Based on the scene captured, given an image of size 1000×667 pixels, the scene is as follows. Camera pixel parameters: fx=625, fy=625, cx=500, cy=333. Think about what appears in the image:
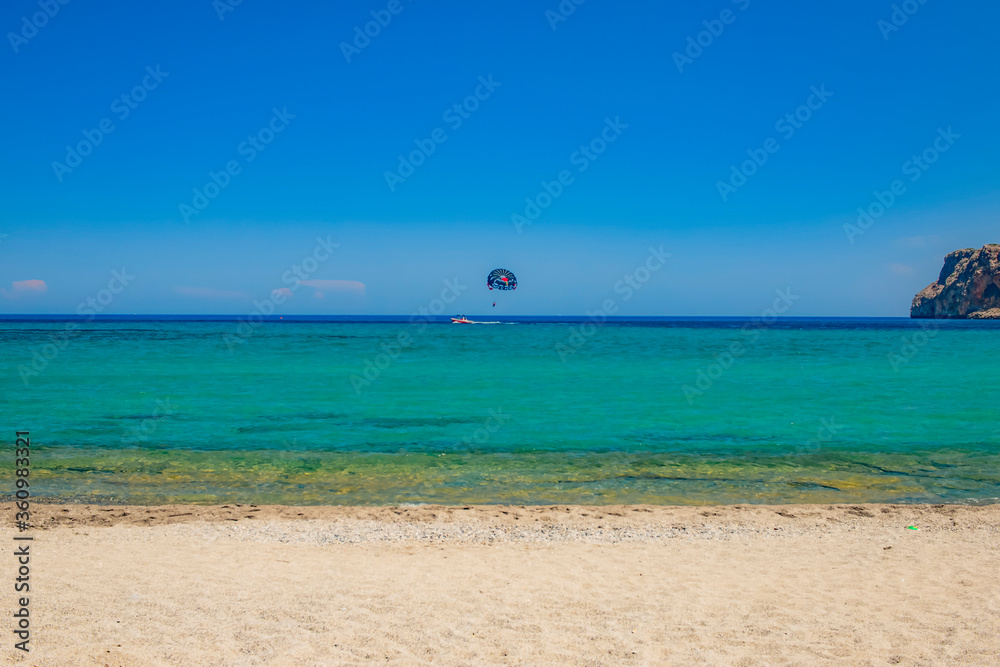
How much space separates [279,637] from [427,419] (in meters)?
14.9

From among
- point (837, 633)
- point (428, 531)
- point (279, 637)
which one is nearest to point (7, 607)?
point (279, 637)

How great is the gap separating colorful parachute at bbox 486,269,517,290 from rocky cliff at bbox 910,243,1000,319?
154 metres

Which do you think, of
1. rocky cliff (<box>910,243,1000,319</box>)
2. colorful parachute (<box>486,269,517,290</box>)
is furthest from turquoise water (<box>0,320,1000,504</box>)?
rocky cliff (<box>910,243,1000,319</box>)

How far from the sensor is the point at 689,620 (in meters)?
6.48

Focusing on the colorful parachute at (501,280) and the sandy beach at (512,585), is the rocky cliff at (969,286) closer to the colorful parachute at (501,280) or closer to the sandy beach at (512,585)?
the colorful parachute at (501,280)

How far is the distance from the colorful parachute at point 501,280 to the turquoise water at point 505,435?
77.8 feet

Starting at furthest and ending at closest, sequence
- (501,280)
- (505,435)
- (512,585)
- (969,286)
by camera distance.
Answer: (969,286) < (501,280) < (505,435) < (512,585)

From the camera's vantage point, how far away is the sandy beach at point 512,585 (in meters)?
5.78

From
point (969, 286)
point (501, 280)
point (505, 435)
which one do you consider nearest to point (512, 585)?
point (505, 435)

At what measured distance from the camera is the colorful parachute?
5928cm

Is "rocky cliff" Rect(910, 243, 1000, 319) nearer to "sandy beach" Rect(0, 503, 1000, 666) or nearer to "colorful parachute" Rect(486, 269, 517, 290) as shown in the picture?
"colorful parachute" Rect(486, 269, 517, 290)

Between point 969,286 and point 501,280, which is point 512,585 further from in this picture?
point 969,286

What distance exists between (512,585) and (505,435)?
1051 centimetres

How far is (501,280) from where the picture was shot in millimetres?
59562
